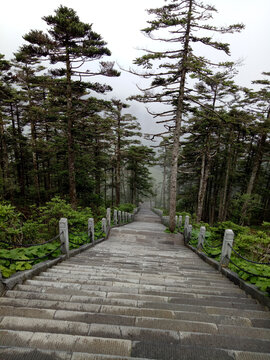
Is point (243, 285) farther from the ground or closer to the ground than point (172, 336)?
closer to the ground

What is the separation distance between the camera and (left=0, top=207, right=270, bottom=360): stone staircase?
192cm

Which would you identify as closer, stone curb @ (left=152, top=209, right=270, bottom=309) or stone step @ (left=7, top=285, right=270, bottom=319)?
stone step @ (left=7, top=285, right=270, bottom=319)

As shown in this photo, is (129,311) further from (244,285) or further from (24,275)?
(244,285)

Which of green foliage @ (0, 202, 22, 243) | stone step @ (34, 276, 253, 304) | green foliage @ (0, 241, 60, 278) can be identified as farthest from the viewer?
green foliage @ (0, 202, 22, 243)

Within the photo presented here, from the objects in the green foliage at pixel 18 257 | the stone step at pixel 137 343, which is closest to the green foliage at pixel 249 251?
the stone step at pixel 137 343

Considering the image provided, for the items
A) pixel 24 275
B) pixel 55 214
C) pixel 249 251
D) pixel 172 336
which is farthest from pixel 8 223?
pixel 249 251

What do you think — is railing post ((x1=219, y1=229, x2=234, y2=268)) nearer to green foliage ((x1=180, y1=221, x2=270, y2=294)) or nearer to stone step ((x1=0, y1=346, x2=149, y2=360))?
green foliage ((x1=180, y1=221, x2=270, y2=294))

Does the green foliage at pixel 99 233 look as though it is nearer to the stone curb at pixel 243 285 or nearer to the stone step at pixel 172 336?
the stone curb at pixel 243 285

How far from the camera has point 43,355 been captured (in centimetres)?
176

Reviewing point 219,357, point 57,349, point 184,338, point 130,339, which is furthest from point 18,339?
point 219,357

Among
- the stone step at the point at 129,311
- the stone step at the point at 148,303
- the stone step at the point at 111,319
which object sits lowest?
the stone step at the point at 148,303

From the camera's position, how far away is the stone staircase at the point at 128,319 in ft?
6.30

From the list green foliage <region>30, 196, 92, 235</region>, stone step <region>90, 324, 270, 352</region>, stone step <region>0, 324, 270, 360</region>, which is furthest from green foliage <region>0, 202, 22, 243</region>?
stone step <region>90, 324, 270, 352</region>

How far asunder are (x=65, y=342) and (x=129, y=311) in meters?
1.01
